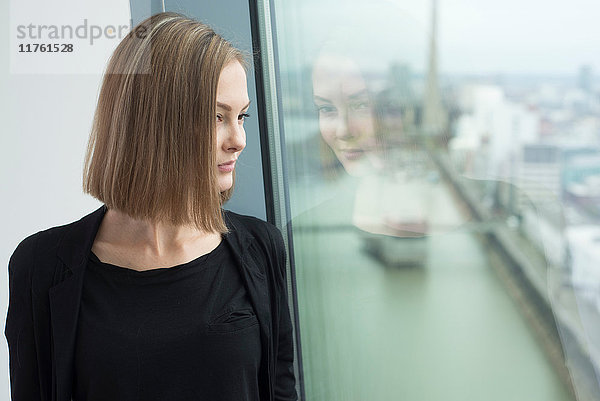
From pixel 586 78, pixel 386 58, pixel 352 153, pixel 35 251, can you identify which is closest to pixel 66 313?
pixel 35 251

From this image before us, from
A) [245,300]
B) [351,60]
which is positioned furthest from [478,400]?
[351,60]

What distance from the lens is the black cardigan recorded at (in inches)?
46.9

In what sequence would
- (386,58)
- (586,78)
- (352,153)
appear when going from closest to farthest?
1. (586,78)
2. (386,58)
3. (352,153)

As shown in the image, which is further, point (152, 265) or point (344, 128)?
point (344, 128)

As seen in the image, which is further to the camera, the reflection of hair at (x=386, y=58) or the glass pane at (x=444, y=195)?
the reflection of hair at (x=386, y=58)

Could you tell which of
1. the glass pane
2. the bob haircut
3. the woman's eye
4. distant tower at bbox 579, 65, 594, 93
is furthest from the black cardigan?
distant tower at bbox 579, 65, 594, 93

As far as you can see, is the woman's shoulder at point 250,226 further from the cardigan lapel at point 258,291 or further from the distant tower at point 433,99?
the distant tower at point 433,99

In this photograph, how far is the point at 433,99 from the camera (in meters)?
1.29

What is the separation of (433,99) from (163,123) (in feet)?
1.83

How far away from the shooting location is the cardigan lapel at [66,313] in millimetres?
1182

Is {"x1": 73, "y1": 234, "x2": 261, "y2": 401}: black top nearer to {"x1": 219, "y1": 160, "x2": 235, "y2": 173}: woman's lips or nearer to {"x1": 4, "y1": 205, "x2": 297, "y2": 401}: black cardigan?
{"x1": 4, "y1": 205, "x2": 297, "y2": 401}: black cardigan

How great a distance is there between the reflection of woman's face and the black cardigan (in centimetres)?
30

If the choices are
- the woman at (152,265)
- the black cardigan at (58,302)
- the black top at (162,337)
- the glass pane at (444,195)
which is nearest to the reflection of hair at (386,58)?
the glass pane at (444,195)

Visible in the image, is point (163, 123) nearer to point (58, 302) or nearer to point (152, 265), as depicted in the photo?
point (152, 265)
